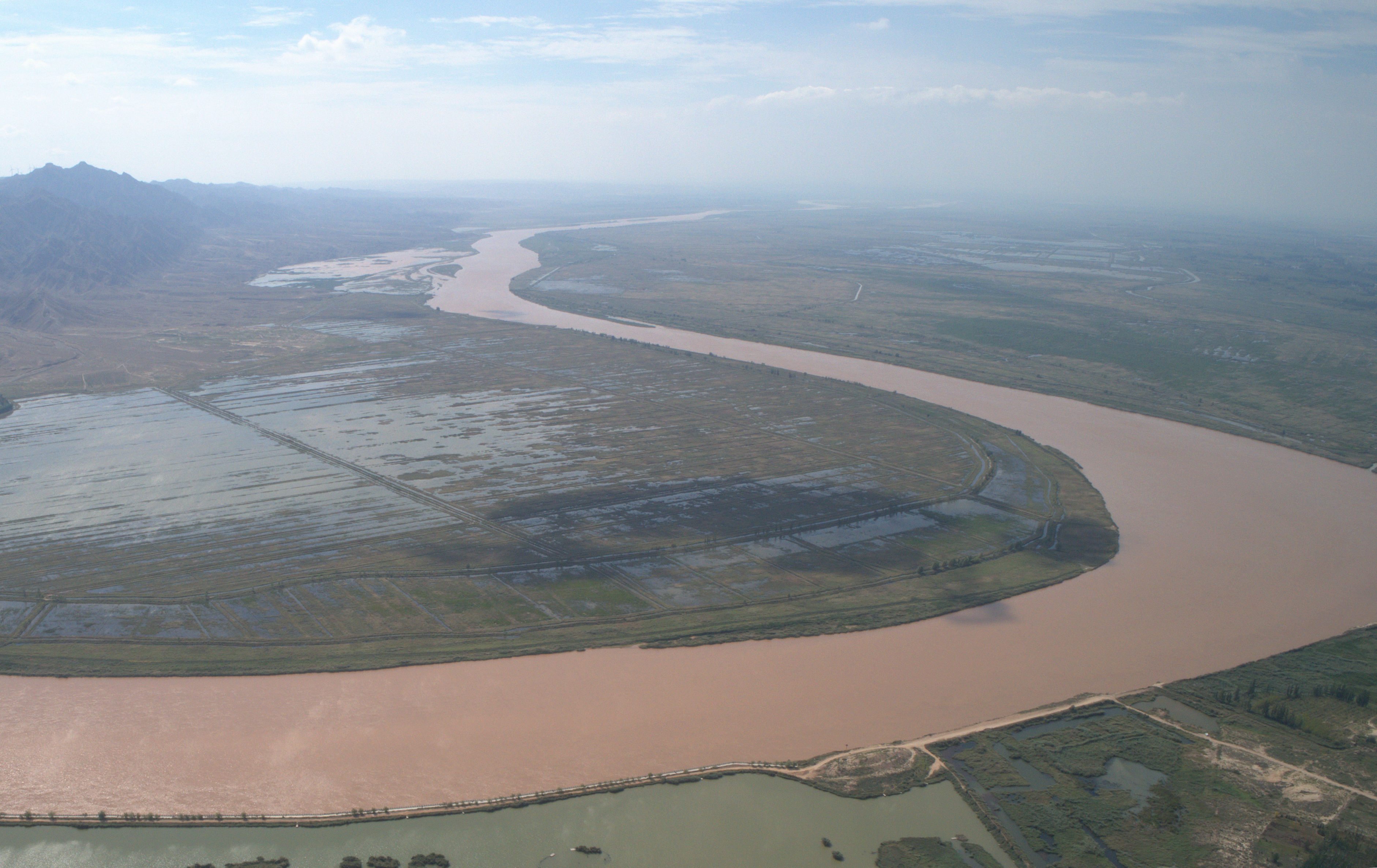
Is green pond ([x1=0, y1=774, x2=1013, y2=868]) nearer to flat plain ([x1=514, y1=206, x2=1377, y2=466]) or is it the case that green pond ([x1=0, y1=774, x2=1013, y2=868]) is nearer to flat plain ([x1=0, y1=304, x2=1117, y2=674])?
flat plain ([x1=0, y1=304, x2=1117, y2=674])

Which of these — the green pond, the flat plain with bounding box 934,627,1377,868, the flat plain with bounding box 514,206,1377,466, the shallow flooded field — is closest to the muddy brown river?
the green pond

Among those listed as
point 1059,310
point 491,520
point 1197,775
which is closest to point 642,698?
point 491,520

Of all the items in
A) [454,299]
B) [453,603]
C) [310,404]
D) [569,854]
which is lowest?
[569,854]

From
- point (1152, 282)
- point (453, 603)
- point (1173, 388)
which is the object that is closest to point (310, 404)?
point (453, 603)

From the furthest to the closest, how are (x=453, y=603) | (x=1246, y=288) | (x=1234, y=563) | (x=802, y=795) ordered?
1. (x=1246, y=288)
2. (x=1234, y=563)
3. (x=453, y=603)
4. (x=802, y=795)

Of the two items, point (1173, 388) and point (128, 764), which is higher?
point (1173, 388)

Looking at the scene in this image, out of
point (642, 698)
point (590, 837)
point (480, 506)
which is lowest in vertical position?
point (590, 837)

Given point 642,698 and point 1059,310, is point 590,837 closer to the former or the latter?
point 642,698

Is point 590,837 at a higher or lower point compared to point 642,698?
lower

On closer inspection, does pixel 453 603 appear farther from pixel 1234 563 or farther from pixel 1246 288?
pixel 1246 288
